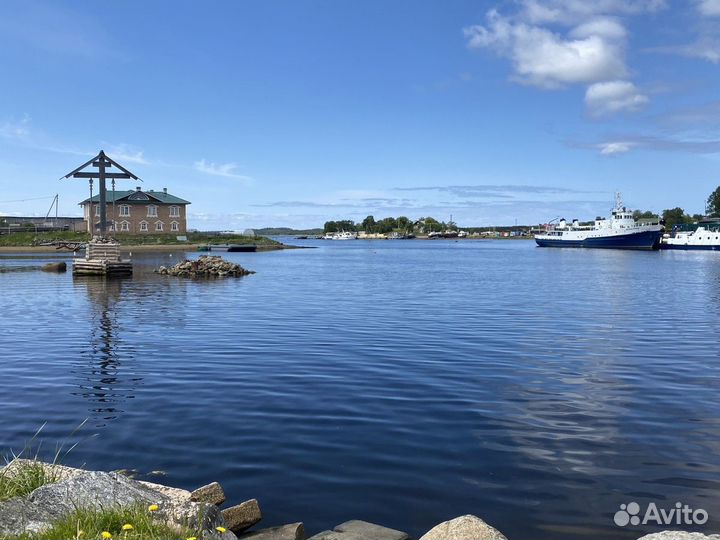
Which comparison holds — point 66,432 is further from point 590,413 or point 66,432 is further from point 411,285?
point 411,285

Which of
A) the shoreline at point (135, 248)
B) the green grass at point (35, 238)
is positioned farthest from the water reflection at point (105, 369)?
the green grass at point (35, 238)

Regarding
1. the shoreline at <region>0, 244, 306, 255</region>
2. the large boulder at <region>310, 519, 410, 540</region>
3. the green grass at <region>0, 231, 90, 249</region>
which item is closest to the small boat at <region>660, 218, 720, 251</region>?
the shoreline at <region>0, 244, 306, 255</region>

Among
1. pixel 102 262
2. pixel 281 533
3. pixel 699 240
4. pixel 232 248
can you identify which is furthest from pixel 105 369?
pixel 699 240

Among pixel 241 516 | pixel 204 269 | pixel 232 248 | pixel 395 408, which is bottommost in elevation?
pixel 395 408

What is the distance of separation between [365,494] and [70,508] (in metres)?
3.74

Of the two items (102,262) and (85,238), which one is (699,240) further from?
(85,238)

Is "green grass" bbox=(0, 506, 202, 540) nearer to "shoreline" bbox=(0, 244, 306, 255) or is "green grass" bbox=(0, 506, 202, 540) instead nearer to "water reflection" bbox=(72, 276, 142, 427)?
→ "water reflection" bbox=(72, 276, 142, 427)

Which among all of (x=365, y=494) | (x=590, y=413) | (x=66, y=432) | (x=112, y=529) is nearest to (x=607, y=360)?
(x=590, y=413)

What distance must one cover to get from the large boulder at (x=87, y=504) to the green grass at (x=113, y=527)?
0.13m

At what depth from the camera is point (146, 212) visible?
125 meters

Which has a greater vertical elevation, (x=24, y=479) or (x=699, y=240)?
(x=699, y=240)

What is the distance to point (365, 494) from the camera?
8242 mm

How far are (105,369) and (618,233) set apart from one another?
13709 centimetres

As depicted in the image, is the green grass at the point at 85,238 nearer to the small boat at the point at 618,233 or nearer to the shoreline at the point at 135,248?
the shoreline at the point at 135,248
